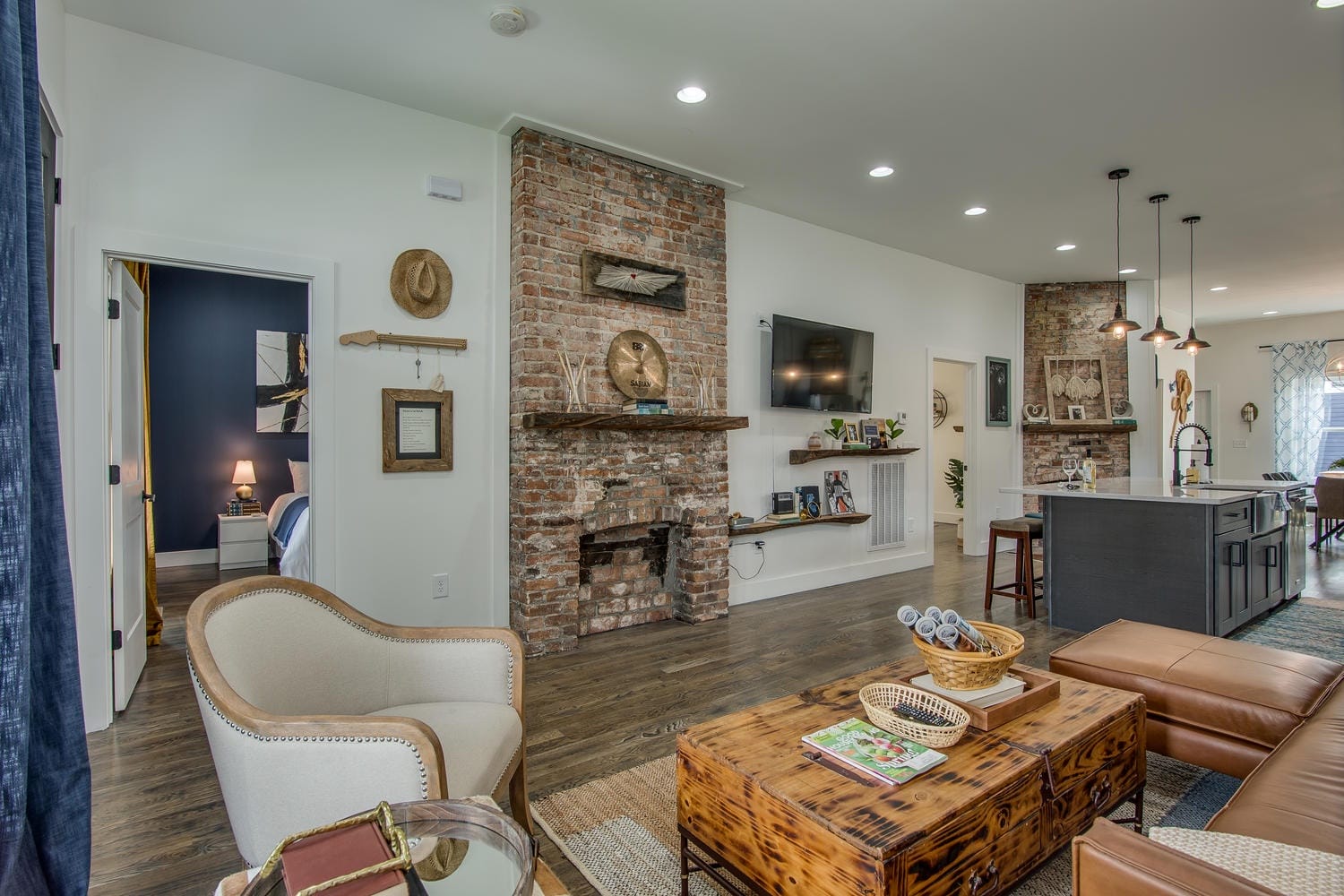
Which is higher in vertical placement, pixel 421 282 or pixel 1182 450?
pixel 421 282

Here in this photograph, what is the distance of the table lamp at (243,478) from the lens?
6258 mm

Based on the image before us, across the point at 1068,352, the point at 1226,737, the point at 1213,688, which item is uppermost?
the point at 1068,352

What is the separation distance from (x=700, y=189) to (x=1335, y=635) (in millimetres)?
4752

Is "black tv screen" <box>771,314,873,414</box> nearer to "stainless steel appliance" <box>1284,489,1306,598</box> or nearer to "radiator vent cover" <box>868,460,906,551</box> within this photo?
"radiator vent cover" <box>868,460,906,551</box>

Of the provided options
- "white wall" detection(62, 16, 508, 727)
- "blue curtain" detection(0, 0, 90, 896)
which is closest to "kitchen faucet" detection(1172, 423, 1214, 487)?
"white wall" detection(62, 16, 508, 727)

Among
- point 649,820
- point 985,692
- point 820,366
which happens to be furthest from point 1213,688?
point 820,366

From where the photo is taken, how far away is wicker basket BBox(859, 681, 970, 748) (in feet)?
5.21

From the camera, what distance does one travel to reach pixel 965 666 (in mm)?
1764

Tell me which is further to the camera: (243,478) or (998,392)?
(998,392)

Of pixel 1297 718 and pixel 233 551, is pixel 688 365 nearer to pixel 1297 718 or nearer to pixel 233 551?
pixel 1297 718

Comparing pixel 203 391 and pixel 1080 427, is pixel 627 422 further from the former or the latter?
pixel 1080 427

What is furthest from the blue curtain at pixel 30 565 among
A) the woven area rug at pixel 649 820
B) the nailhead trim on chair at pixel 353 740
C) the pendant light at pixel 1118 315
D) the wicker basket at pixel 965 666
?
the pendant light at pixel 1118 315

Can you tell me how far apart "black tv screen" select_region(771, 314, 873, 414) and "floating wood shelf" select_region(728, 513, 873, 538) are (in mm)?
873

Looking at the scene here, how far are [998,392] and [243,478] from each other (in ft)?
25.1
